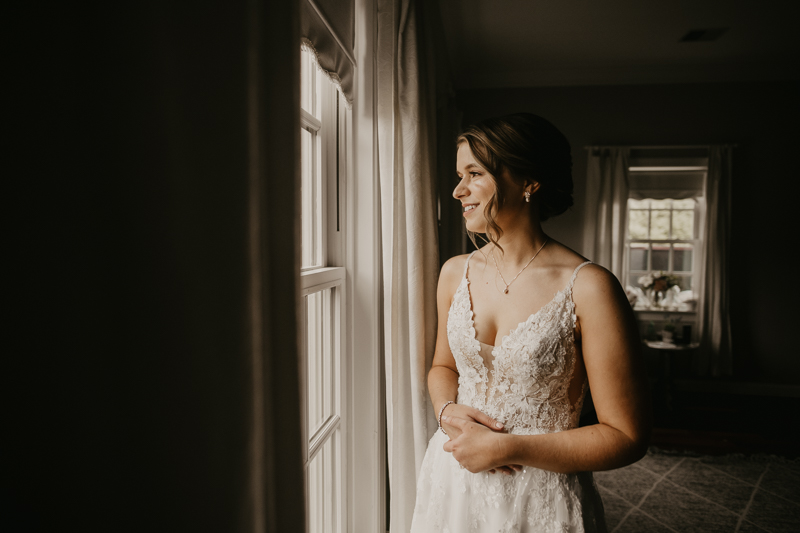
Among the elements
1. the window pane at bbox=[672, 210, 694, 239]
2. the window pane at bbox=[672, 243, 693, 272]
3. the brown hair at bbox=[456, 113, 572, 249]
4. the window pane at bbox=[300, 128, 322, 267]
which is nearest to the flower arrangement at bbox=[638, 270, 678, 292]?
the window pane at bbox=[672, 243, 693, 272]

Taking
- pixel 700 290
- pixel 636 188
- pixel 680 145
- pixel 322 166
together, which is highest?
pixel 680 145

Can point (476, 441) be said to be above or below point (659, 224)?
below

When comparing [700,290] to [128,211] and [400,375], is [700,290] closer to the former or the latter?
[400,375]

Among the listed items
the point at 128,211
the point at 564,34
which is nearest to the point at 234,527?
the point at 128,211

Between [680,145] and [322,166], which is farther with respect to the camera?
[680,145]

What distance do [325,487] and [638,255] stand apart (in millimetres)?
4892

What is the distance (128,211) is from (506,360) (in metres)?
0.93

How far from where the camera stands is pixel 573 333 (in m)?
1.05

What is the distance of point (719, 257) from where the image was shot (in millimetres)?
4684

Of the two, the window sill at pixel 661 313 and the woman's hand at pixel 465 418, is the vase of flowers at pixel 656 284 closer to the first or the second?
the window sill at pixel 661 313

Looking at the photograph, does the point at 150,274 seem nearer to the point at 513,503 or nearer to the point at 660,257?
the point at 513,503

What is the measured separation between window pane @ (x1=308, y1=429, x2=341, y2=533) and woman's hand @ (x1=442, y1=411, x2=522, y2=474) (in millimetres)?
458

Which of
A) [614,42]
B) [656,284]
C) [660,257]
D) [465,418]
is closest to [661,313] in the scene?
[656,284]

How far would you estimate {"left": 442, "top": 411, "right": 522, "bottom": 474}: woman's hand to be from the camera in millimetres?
996
